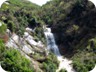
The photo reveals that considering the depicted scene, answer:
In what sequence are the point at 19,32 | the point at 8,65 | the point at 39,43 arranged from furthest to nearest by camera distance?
1. the point at 39,43
2. the point at 19,32
3. the point at 8,65

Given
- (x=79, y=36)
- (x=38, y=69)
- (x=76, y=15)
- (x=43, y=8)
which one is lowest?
(x=38, y=69)

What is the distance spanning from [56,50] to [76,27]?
2.88 metres

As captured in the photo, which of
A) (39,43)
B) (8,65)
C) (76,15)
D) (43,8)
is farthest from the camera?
(43,8)

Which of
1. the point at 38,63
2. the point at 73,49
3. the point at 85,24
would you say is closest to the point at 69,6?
the point at 85,24

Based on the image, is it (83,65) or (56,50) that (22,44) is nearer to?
(83,65)

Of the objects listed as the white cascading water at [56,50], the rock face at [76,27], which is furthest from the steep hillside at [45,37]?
the white cascading water at [56,50]

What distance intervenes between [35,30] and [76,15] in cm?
508

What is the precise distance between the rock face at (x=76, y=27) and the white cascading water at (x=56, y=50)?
0.50 meters

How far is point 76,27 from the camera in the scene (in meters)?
33.4

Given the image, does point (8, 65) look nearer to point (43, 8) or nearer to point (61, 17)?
point (61, 17)

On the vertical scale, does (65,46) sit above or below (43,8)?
below

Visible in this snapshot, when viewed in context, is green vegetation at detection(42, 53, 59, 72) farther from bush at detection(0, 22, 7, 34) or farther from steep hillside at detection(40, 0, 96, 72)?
bush at detection(0, 22, 7, 34)

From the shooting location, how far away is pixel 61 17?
119ft

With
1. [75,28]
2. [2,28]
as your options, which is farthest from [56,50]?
[2,28]
